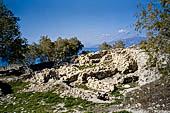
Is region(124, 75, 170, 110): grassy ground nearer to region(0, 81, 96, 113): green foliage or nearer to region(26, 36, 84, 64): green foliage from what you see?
region(0, 81, 96, 113): green foliage

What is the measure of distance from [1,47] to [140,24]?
33.7m

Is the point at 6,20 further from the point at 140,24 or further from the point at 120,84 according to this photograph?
the point at 140,24

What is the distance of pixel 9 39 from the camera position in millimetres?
33844

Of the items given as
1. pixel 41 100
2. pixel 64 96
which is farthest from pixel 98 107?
pixel 41 100

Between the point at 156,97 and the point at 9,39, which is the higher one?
the point at 9,39

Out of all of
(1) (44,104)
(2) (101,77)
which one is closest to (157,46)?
(1) (44,104)

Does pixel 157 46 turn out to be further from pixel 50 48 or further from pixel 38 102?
pixel 50 48

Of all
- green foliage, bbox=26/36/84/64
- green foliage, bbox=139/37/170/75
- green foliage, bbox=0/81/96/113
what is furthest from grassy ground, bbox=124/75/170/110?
green foliage, bbox=26/36/84/64

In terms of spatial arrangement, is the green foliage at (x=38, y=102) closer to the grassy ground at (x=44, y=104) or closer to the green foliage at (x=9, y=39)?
the grassy ground at (x=44, y=104)

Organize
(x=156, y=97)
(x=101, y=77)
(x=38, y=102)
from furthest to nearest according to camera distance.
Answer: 1. (x=101, y=77)
2. (x=38, y=102)
3. (x=156, y=97)

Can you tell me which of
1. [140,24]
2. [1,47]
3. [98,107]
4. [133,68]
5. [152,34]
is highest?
[1,47]

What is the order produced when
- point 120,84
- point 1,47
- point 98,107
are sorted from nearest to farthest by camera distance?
point 98,107 < point 120,84 < point 1,47

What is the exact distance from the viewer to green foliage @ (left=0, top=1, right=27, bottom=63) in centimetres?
3209

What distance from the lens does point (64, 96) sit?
18.1 m
